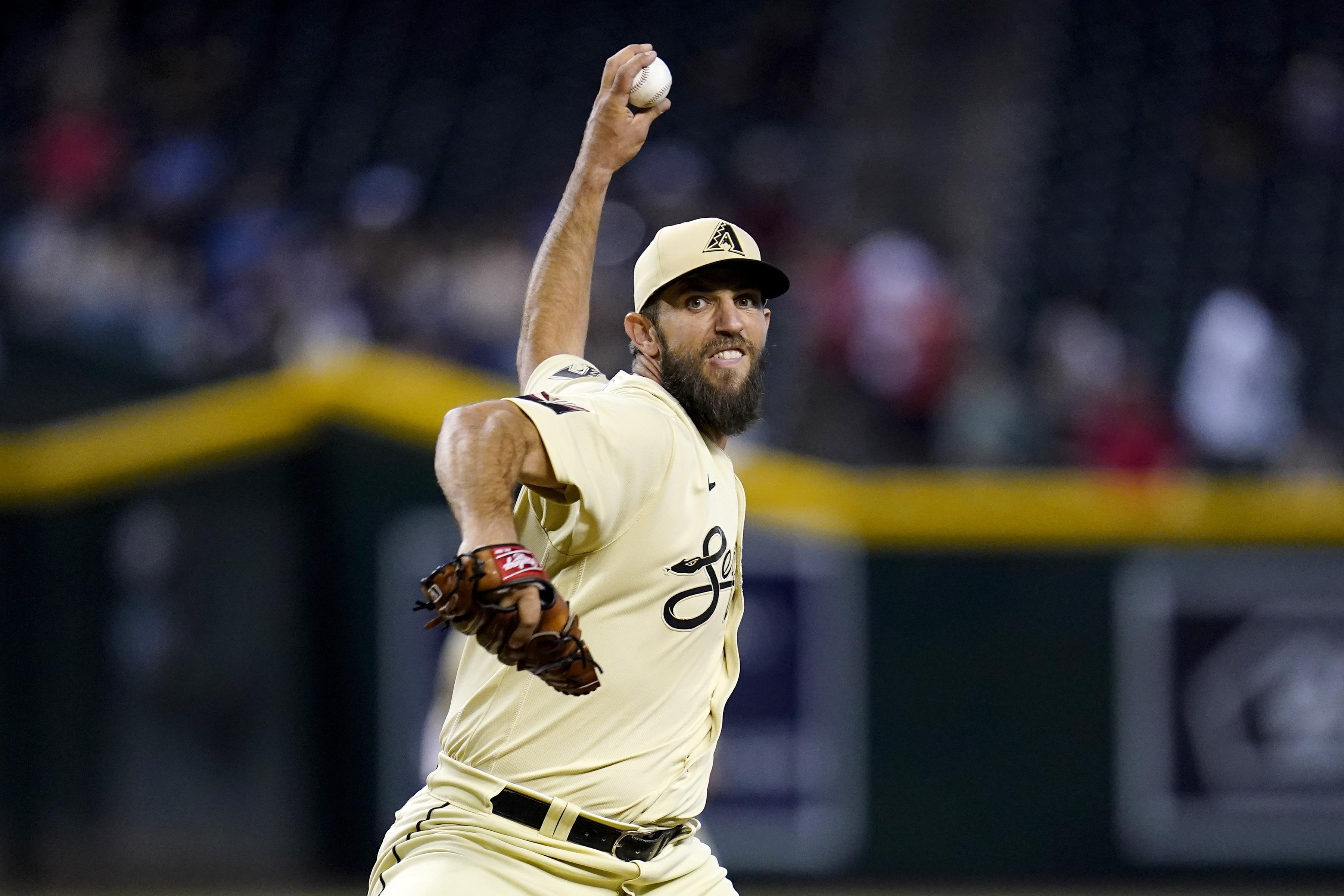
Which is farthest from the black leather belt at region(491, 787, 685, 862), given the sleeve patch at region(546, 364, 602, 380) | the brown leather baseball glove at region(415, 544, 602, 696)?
the sleeve patch at region(546, 364, 602, 380)

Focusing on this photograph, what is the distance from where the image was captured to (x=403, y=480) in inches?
328

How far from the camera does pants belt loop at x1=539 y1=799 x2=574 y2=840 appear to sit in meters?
3.11

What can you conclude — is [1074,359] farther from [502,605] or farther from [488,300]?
[502,605]

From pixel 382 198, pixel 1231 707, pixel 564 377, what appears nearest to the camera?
pixel 564 377

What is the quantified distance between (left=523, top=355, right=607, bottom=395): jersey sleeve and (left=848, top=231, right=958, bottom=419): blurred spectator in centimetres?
637

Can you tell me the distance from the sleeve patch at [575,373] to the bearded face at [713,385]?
23 centimetres

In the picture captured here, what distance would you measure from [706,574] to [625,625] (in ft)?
0.61

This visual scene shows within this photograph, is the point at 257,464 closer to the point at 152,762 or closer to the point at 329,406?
the point at 329,406

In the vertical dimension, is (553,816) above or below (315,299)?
below

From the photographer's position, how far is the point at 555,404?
288 cm

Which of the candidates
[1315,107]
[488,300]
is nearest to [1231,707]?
[488,300]

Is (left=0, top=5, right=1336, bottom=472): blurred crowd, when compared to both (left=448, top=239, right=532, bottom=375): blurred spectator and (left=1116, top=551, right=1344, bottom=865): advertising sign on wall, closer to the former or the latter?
(left=448, top=239, right=532, bottom=375): blurred spectator

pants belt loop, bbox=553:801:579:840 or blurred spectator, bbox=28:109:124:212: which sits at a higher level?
blurred spectator, bbox=28:109:124:212

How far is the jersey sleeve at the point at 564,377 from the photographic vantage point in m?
3.36
